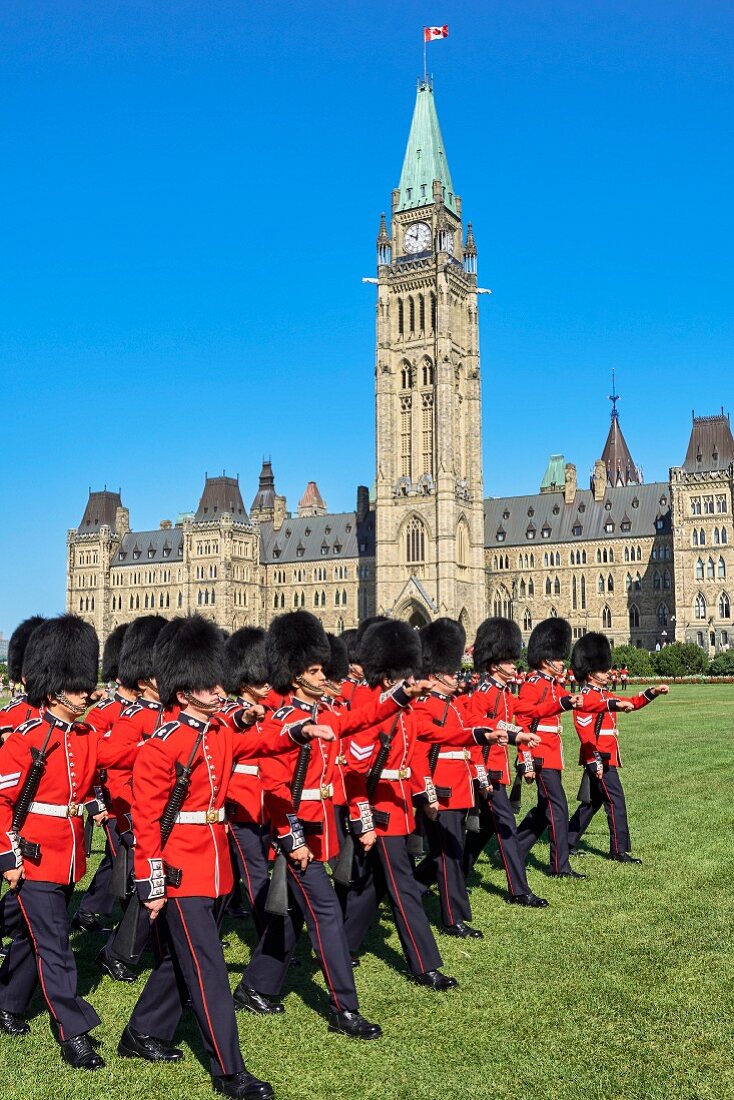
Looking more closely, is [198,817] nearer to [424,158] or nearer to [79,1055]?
[79,1055]

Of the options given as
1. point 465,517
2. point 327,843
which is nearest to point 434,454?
point 465,517

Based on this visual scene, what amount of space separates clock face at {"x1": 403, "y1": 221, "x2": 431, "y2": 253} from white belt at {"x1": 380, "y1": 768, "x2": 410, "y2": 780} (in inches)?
3077

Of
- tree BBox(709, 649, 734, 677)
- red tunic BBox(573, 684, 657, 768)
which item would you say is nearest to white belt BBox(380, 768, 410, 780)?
red tunic BBox(573, 684, 657, 768)

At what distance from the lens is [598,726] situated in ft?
40.2

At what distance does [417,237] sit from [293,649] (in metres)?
79.6

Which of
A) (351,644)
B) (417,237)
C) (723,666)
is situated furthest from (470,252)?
(351,644)

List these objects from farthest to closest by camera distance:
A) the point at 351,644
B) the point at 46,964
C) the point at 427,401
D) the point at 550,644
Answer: the point at 427,401 → the point at 351,644 → the point at 550,644 → the point at 46,964

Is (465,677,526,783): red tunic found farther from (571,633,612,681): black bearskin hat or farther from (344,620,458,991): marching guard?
(571,633,612,681): black bearskin hat

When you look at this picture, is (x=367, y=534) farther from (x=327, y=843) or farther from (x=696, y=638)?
(x=327, y=843)

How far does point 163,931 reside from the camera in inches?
269

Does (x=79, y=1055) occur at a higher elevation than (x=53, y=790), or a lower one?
lower

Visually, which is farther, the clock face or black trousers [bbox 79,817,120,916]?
the clock face

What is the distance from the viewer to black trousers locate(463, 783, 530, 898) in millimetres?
10367

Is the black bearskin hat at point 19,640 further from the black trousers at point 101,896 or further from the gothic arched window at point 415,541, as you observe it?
the gothic arched window at point 415,541
